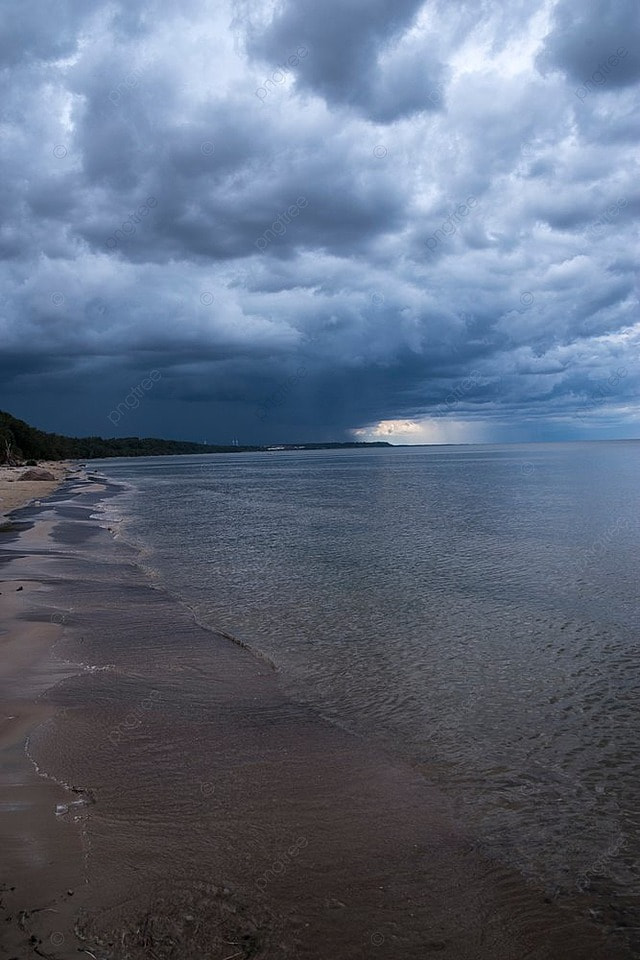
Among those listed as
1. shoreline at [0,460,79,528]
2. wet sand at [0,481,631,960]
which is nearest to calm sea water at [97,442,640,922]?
wet sand at [0,481,631,960]

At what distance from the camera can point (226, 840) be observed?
656 cm

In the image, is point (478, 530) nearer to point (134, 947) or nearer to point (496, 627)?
point (496, 627)

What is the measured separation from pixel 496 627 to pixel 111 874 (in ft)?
36.6

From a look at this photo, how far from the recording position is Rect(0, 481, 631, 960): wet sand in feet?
17.1

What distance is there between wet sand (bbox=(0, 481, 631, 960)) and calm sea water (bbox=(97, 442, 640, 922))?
60 cm

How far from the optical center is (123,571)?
909 inches

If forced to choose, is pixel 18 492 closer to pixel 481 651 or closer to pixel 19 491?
pixel 19 491

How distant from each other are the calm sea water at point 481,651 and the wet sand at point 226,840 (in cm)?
60

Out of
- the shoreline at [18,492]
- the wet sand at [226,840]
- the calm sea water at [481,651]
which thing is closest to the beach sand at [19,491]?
the shoreline at [18,492]

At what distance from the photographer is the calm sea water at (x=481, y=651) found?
23.8 feet

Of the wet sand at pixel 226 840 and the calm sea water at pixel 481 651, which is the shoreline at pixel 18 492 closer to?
the calm sea water at pixel 481 651

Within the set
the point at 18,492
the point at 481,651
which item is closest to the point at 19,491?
the point at 18,492

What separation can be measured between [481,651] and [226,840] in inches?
319

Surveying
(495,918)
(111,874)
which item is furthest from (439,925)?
(111,874)
